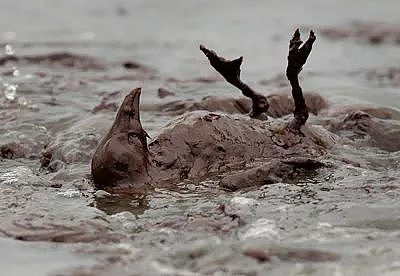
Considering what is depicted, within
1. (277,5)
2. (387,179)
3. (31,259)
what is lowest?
(31,259)

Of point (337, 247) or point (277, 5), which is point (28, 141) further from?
point (277, 5)

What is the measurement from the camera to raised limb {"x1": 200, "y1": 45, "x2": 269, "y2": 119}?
5.21 meters

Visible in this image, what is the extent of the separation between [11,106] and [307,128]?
3042mm

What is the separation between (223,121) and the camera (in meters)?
5.05

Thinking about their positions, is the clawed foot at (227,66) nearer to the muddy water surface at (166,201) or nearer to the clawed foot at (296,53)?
the clawed foot at (296,53)

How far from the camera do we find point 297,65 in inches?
199

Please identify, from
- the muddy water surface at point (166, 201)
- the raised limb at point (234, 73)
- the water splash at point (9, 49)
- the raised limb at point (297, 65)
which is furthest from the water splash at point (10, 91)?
the water splash at point (9, 49)

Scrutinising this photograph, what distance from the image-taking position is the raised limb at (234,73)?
521 centimetres

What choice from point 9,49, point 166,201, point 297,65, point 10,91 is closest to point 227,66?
point 297,65

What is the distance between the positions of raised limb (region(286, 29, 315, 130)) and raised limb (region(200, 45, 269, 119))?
13.7 inches

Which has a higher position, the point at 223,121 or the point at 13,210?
→ the point at 223,121

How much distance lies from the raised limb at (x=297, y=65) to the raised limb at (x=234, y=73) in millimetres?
349

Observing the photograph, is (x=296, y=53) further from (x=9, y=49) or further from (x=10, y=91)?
(x=9, y=49)

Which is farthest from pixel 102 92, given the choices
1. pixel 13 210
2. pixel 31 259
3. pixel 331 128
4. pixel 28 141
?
pixel 31 259
